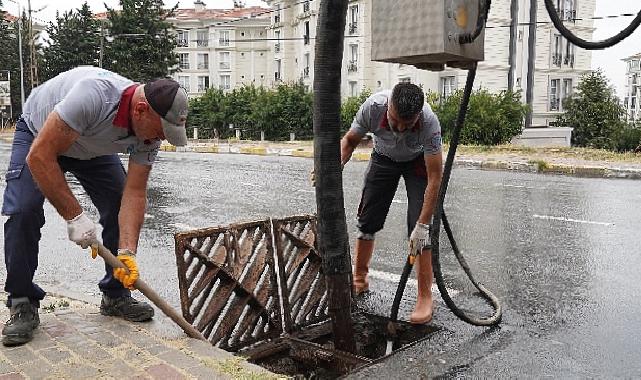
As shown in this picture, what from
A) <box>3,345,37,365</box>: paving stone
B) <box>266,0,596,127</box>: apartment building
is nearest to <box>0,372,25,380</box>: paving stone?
<box>3,345,37,365</box>: paving stone

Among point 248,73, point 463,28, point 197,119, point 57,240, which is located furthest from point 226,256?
point 248,73

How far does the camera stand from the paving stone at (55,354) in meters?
3.21

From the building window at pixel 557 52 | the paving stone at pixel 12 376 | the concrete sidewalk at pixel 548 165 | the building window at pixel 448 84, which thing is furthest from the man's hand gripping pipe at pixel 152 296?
the building window at pixel 557 52

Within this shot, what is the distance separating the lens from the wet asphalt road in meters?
3.57

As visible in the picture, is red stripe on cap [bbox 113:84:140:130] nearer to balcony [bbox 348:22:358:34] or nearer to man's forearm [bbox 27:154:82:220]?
man's forearm [bbox 27:154:82:220]

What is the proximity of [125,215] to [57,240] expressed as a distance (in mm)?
3727

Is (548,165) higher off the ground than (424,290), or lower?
lower

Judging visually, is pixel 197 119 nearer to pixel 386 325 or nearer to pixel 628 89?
pixel 386 325

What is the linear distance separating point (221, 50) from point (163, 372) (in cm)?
6575

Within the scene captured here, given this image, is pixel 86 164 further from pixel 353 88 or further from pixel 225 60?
pixel 225 60

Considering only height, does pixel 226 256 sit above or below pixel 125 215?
below

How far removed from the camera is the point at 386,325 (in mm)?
4230

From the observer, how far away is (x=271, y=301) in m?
4.07

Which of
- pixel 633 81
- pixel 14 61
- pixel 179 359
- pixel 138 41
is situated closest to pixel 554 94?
pixel 138 41
